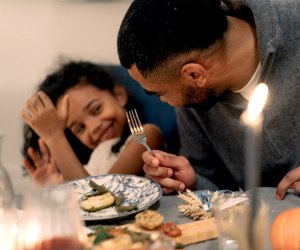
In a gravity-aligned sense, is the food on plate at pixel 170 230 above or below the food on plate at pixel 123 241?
below

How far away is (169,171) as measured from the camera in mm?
1335

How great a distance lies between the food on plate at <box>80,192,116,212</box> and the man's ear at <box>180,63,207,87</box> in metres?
0.42

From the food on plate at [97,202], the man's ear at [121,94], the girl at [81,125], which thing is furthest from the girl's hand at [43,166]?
the food on plate at [97,202]

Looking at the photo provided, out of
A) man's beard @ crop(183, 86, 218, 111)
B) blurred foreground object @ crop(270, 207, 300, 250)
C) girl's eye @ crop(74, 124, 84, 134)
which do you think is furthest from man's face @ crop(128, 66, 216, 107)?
girl's eye @ crop(74, 124, 84, 134)

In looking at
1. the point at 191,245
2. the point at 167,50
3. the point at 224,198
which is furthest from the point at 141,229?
the point at 167,50

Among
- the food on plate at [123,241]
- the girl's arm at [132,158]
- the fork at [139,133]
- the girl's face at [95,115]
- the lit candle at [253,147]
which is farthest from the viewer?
the girl's face at [95,115]

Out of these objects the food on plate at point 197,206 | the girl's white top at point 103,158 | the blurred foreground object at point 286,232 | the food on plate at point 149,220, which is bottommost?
the girl's white top at point 103,158

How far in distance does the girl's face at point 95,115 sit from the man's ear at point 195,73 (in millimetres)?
717

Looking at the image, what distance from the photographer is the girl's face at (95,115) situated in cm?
213

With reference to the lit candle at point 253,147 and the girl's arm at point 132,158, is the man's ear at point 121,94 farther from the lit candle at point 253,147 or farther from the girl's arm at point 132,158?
the lit candle at point 253,147

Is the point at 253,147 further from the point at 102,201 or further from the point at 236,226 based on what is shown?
the point at 102,201

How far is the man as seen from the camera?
1311 millimetres

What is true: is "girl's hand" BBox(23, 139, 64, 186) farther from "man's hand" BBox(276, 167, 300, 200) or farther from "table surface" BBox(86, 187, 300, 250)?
"man's hand" BBox(276, 167, 300, 200)

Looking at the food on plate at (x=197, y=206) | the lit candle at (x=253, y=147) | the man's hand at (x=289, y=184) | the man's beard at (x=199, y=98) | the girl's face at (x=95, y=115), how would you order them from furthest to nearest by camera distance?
the girl's face at (x=95, y=115), the man's beard at (x=199, y=98), the man's hand at (x=289, y=184), the food on plate at (x=197, y=206), the lit candle at (x=253, y=147)
